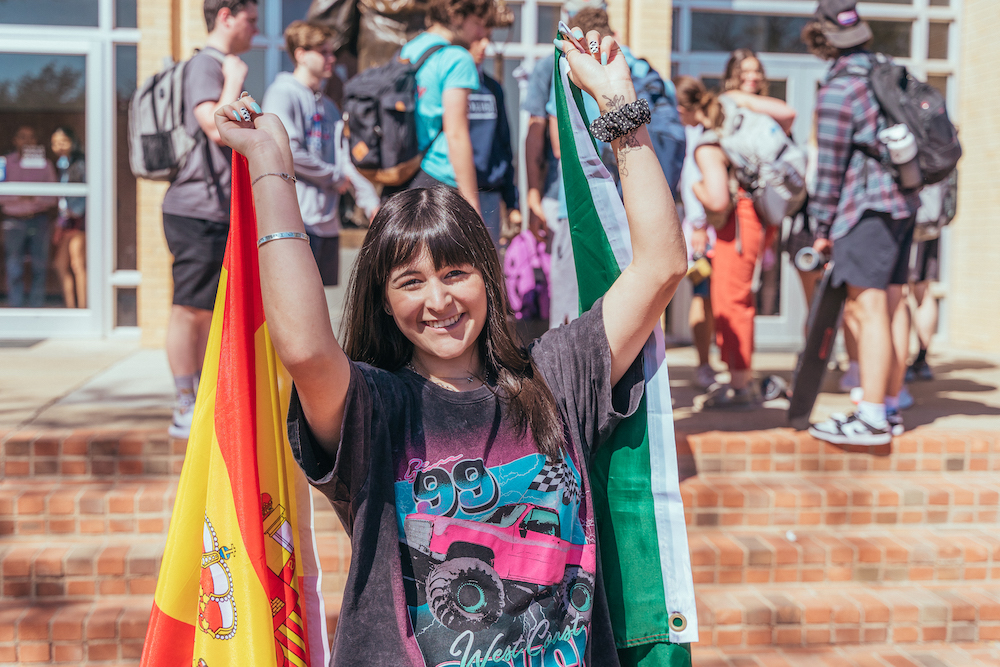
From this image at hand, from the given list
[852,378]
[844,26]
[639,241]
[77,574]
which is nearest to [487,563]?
[639,241]

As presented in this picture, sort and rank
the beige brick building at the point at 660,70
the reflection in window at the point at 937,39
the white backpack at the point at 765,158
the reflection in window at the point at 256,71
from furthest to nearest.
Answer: the reflection in window at the point at 937,39, the reflection in window at the point at 256,71, the beige brick building at the point at 660,70, the white backpack at the point at 765,158

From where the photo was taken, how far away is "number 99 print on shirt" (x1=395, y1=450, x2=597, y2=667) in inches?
59.9

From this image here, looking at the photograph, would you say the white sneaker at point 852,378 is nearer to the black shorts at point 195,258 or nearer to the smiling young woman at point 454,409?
the black shorts at point 195,258

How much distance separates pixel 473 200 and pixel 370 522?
7.58 feet

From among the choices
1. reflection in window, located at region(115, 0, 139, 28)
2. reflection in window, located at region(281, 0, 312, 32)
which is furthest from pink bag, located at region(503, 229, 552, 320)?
reflection in window, located at region(115, 0, 139, 28)

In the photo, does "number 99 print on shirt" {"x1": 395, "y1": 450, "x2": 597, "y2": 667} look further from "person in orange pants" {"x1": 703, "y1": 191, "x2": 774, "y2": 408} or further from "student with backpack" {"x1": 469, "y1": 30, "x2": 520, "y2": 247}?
"person in orange pants" {"x1": 703, "y1": 191, "x2": 774, "y2": 408}

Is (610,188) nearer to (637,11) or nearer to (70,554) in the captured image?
(70,554)

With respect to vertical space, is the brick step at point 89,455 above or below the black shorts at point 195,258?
below

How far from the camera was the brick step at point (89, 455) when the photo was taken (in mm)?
3867

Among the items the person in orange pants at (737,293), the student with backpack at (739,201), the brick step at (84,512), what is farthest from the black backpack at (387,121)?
the person in orange pants at (737,293)

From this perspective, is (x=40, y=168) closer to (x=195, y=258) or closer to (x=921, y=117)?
(x=195, y=258)

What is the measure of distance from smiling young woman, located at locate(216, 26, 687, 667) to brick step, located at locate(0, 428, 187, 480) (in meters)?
2.51

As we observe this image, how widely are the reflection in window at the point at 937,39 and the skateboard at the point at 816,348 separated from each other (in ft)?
17.3

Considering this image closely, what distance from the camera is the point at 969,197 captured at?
309 inches
